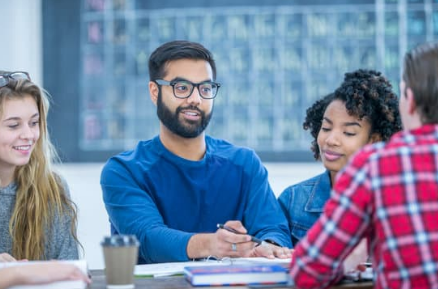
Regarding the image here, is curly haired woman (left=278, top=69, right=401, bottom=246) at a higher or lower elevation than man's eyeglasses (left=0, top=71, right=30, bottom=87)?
lower

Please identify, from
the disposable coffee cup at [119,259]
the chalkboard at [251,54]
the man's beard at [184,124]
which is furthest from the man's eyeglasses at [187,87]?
the chalkboard at [251,54]

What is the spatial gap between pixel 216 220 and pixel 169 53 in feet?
1.85

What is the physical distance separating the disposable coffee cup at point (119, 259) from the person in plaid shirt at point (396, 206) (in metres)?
0.34

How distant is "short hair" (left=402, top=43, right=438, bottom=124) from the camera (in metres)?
1.34

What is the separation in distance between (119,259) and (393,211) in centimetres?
56

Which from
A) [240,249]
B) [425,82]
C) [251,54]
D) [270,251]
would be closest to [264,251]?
[270,251]

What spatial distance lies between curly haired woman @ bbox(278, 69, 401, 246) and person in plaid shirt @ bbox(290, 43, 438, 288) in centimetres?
97

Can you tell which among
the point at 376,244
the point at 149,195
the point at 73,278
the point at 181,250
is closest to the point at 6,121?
the point at 149,195

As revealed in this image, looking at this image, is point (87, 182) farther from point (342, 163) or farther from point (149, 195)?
point (342, 163)

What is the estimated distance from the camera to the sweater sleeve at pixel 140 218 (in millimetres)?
2098

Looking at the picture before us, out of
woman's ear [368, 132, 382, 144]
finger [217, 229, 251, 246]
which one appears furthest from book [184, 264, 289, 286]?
woman's ear [368, 132, 382, 144]

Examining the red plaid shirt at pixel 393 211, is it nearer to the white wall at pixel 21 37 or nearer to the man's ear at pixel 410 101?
the man's ear at pixel 410 101

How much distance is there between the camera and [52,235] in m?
2.31

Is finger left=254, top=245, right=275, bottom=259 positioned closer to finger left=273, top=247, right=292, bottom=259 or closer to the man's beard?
finger left=273, top=247, right=292, bottom=259
